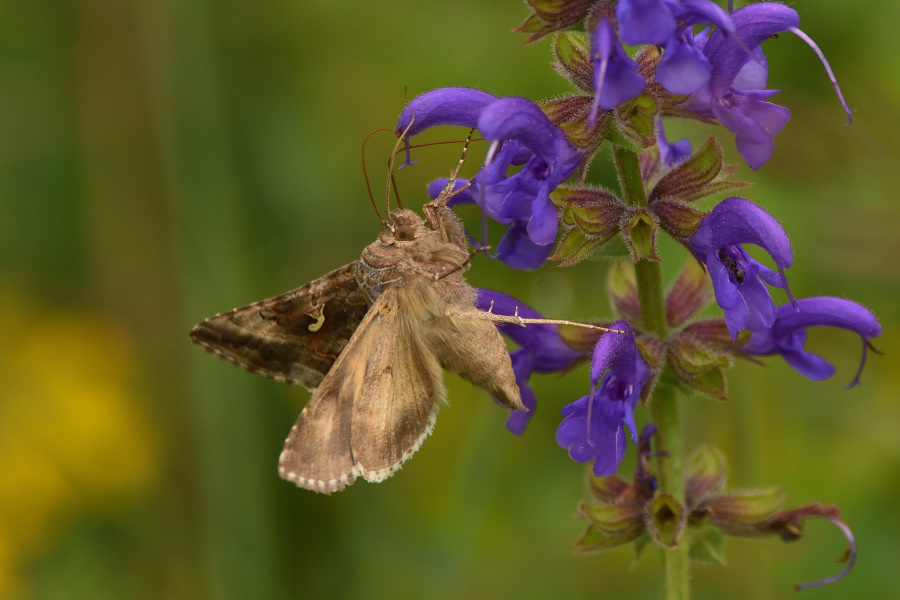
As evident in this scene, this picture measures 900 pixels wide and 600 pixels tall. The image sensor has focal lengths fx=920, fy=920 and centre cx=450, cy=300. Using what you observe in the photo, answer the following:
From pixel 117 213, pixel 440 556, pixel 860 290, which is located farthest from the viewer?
pixel 117 213

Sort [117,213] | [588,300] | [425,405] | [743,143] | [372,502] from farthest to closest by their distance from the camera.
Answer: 1. [117,213]
2. [588,300]
3. [372,502]
4. [425,405]
5. [743,143]

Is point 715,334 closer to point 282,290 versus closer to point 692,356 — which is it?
point 692,356

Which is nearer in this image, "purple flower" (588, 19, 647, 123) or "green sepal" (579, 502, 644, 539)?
"purple flower" (588, 19, 647, 123)

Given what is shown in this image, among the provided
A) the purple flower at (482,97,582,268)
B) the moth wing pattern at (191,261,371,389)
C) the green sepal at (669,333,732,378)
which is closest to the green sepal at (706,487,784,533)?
the green sepal at (669,333,732,378)

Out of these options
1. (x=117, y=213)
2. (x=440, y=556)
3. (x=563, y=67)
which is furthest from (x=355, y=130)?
(x=563, y=67)

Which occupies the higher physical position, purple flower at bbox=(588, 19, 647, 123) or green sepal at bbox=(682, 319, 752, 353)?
purple flower at bbox=(588, 19, 647, 123)

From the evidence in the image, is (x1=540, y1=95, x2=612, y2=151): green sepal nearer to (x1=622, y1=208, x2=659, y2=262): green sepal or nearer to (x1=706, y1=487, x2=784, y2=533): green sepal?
(x1=622, y1=208, x2=659, y2=262): green sepal

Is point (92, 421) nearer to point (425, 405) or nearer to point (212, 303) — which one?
point (212, 303)
